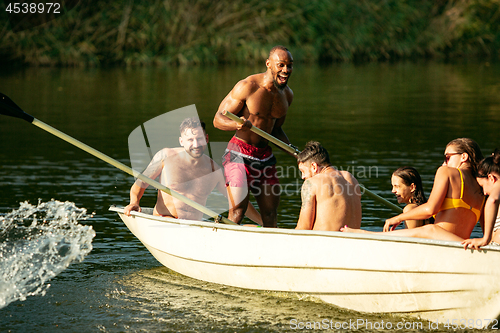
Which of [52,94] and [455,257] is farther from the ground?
[52,94]

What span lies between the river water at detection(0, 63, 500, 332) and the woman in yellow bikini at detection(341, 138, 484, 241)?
0.79 metres

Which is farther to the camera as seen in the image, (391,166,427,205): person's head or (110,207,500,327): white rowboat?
(391,166,427,205): person's head

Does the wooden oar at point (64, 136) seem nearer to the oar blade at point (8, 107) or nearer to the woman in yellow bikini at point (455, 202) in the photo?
the oar blade at point (8, 107)

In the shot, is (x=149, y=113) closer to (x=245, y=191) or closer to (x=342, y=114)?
(x=342, y=114)

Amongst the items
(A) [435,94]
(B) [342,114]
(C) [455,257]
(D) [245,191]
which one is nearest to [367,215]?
(D) [245,191]

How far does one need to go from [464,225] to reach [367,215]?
3601mm

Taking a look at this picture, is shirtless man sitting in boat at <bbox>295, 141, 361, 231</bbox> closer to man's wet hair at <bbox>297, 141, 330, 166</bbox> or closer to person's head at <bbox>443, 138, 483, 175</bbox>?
man's wet hair at <bbox>297, 141, 330, 166</bbox>

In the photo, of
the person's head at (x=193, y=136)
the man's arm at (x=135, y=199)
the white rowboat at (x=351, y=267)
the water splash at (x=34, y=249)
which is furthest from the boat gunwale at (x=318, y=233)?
the water splash at (x=34, y=249)

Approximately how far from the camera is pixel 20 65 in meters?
33.7

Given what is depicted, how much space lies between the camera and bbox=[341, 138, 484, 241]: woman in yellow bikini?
524 centimetres

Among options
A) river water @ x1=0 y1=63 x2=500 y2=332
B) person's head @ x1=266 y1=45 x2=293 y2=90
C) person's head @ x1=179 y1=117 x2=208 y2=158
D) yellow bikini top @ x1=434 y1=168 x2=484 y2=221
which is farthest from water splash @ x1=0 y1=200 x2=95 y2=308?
yellow bikini top @ x1=434 y1=168 x2=484 y2=221

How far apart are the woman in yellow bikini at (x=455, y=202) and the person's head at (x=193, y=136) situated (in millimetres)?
2200

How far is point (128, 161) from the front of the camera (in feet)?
40.4

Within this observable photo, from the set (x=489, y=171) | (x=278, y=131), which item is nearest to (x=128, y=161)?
(x=278, y=131)
